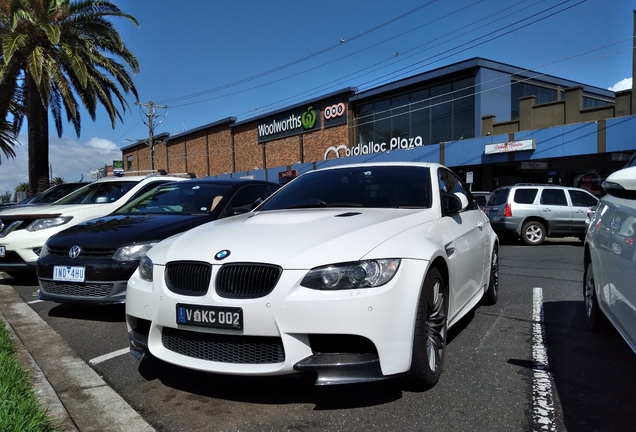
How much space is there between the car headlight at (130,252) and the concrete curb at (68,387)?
2.95ft

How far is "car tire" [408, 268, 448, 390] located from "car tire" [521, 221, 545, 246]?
11.2 metres

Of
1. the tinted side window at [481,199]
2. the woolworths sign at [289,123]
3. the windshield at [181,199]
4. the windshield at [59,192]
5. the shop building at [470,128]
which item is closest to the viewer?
the windshield at [181,199]

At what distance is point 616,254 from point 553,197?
11.4 meters

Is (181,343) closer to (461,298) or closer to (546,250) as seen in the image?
(461,298)

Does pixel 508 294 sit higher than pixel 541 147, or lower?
lower

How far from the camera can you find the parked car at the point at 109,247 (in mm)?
A: 4891

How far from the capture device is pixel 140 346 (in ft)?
10.9

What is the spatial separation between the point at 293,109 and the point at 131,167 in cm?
3659

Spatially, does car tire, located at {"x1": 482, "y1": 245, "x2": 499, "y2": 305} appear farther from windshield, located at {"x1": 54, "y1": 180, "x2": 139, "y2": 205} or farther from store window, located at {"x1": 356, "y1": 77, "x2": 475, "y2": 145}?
store window, located at {"x1": 356, "y1": 77, "x2": 475, "y2": 145}

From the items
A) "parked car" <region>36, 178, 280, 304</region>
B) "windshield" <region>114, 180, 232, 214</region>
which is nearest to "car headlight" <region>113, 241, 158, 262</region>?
"parked car" <region>36, 178, 280, 304</region>

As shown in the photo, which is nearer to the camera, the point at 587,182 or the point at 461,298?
the point at 461,298

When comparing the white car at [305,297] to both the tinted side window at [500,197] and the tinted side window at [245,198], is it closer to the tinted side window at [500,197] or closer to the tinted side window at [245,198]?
the tinted side window at [245,198]

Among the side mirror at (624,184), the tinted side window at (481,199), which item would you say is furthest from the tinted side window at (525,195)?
the side mirror at (624,184)

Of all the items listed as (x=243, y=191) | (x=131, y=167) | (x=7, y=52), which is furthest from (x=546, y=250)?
(x=131, y=167)
